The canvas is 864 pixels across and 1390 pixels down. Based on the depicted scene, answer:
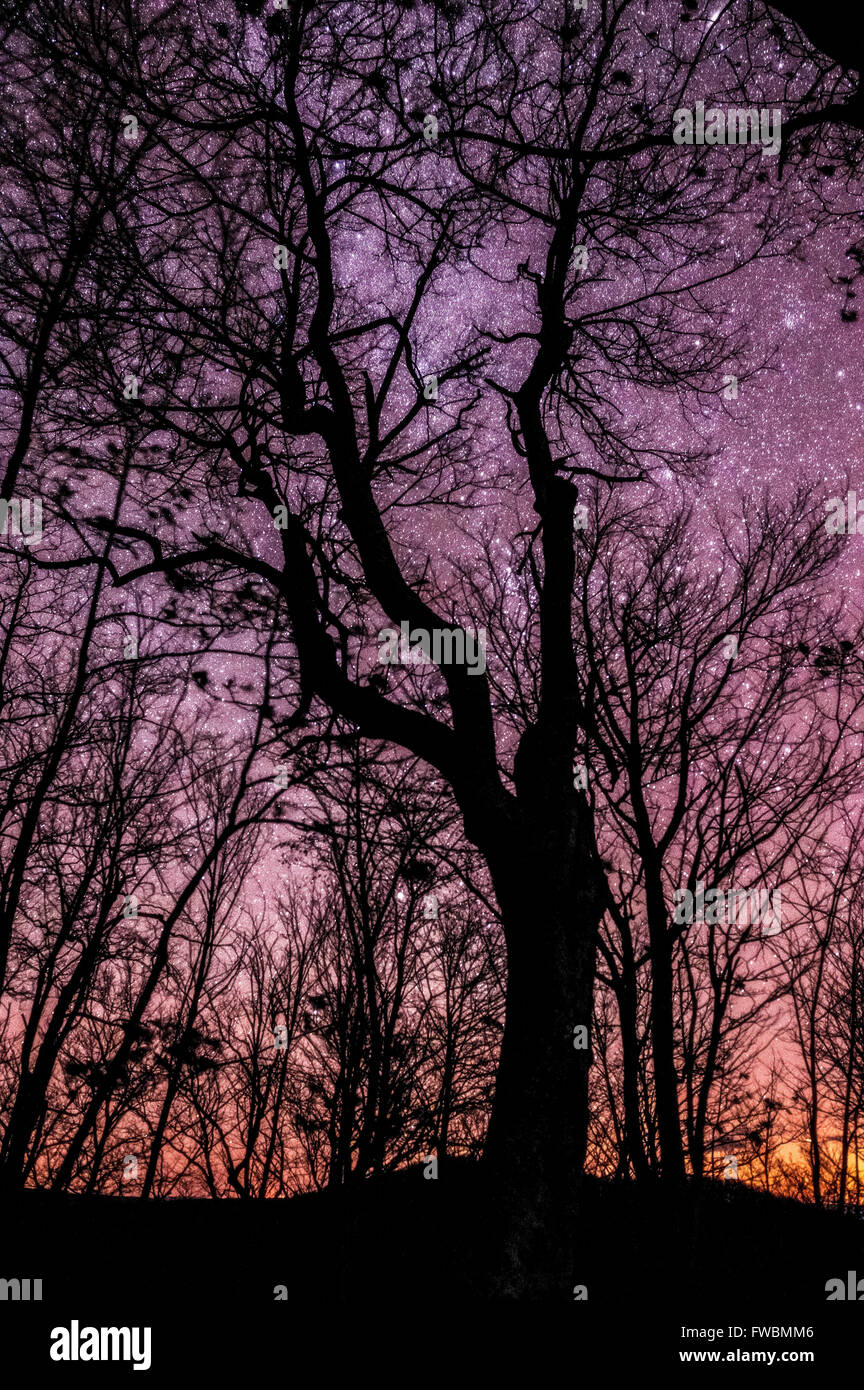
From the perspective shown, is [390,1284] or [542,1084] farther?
[390,1284]

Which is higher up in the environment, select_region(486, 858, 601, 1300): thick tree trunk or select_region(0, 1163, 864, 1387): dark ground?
select_region(486, 858, 601, 1300): thick tree trunk

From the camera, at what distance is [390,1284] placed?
10938mm

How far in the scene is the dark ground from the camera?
342 centimetres

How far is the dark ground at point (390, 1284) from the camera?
3.42m

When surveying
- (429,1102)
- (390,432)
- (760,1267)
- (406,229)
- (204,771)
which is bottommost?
(760,1267)

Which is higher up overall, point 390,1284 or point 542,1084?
point 542,1084

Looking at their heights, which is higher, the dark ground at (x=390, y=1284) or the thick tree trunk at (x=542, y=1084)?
the thick tree trunk at (x=542, y=1084)

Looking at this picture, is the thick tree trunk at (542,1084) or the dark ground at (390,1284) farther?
the thick tree trunk at (542,1084)

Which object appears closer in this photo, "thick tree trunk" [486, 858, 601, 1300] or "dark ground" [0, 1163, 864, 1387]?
"dark ground" [0, 1163, 864, 1387]

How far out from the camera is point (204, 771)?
12.3 meters

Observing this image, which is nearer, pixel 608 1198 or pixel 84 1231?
pixel 84 1231
